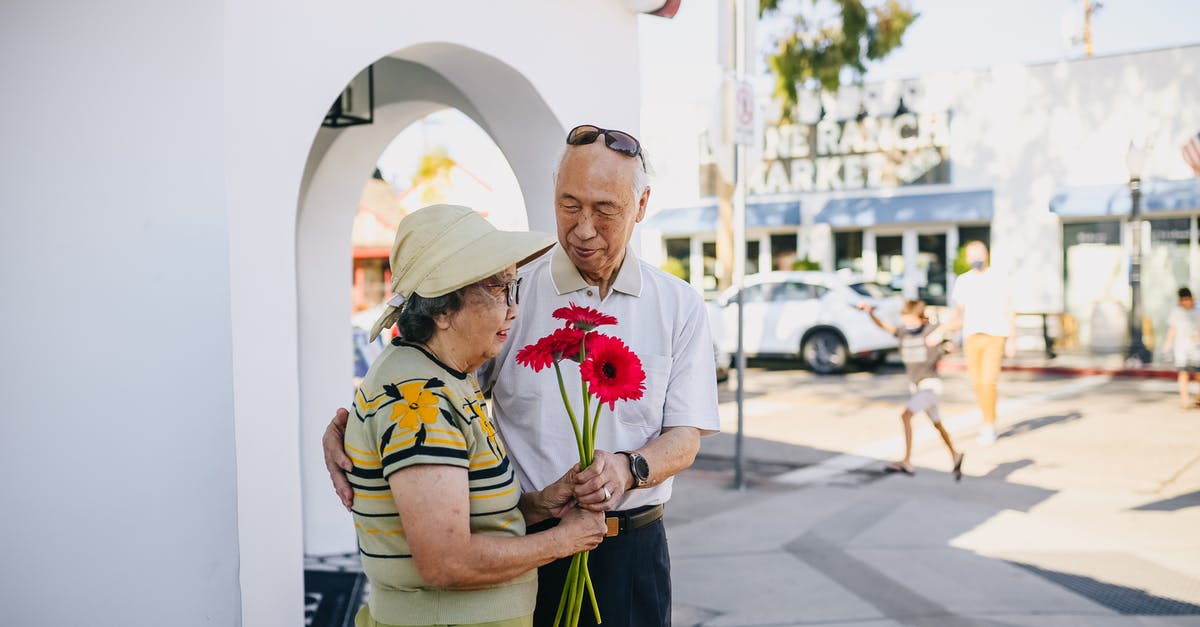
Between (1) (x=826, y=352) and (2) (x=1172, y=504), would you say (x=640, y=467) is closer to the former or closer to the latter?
(2) (x=1172, y=504)

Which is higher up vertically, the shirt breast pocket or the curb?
the shirt breast pocket

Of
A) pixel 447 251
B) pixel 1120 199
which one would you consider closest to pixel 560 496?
pixel 447 251

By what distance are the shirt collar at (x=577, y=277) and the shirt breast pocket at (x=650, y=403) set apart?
178 millimetres

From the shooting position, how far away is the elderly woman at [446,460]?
65.7 inches

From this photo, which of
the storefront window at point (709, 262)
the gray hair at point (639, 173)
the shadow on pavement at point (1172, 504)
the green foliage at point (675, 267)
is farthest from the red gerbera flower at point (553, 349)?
the storefront window at point (709, 262)

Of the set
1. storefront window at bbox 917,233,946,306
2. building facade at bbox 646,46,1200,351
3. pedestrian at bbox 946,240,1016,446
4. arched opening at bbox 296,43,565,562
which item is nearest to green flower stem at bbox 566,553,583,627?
arched opening at bbox 296,43,565,562

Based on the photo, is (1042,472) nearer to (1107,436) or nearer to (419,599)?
(1107,436)

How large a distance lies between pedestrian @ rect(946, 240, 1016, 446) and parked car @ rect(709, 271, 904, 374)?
18.7 ft

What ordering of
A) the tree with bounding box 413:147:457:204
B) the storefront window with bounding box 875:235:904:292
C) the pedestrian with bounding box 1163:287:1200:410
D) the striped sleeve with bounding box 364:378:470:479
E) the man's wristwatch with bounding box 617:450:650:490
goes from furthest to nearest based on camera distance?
the tree with bounding box 413:147:457:204
the storefront window with bounding box 875:235:904:292
the pedestrian with bounding box 1163:287:1200:410
the man's wristwatch with bounding box 617:450:650:490
the striped sleeve with bounding box 364:378:470:479

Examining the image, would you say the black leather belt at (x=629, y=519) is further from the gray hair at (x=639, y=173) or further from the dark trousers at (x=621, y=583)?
the gray hair at (x=639, y=173)

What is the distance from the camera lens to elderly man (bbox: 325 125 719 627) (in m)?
2.27

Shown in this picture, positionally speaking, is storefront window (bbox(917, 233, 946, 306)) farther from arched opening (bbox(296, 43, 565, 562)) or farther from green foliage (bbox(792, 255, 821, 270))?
arched opening (bbox(296, 43, 565, 562))

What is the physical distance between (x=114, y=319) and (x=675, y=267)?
1792 cm

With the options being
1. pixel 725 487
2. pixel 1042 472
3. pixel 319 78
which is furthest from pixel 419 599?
pixel 1042 472
